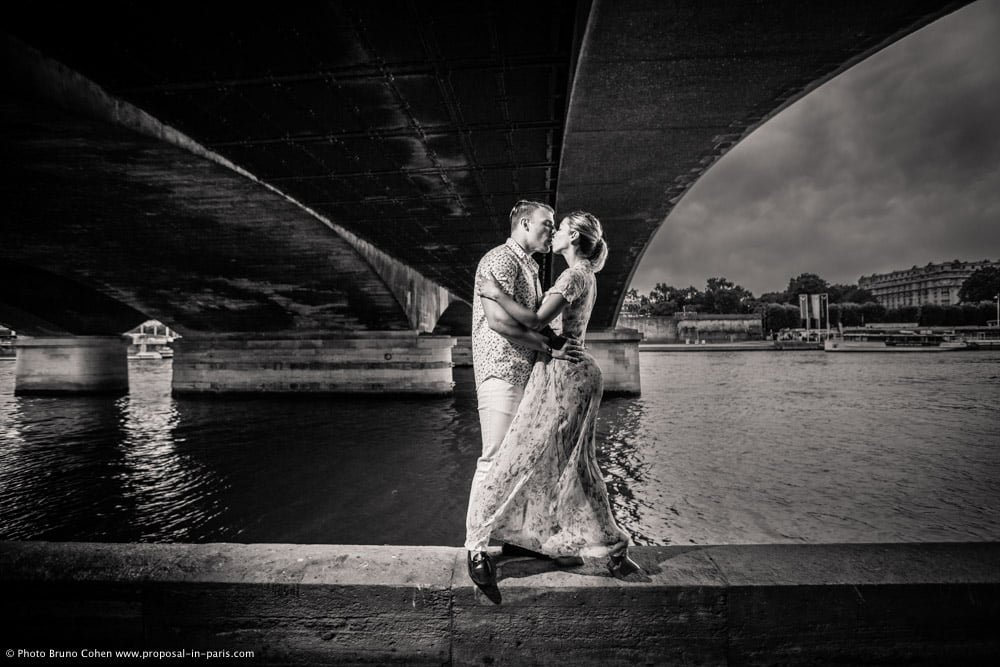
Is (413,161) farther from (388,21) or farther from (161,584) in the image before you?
(161,584)

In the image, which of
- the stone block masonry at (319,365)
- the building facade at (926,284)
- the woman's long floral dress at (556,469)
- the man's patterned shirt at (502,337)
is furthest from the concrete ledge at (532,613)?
the building facade at (926,284)

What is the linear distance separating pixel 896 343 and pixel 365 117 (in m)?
85.2

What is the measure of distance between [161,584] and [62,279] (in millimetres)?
20218

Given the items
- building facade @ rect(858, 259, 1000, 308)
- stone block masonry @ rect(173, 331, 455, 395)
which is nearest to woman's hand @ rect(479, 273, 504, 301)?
stone block masonry @ rect(173, 331, 455, 395)

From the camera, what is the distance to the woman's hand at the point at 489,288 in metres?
2.61

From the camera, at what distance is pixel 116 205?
33.0 feet

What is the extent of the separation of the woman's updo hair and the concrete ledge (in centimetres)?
156

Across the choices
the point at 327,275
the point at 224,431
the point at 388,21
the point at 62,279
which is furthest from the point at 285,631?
the point at 62,279

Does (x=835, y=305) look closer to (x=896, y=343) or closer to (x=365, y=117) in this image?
(x=896, y=343)

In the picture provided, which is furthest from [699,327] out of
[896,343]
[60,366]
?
[60,366]

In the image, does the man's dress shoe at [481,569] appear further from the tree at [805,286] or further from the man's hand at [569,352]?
the tree at [805,286]

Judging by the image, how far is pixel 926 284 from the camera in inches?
5561

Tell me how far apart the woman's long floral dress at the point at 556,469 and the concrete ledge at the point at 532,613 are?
0.68 feet

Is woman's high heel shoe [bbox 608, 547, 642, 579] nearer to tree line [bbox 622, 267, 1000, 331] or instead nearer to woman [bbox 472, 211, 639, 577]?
woman [bbox 472, 211, 639, 577]
